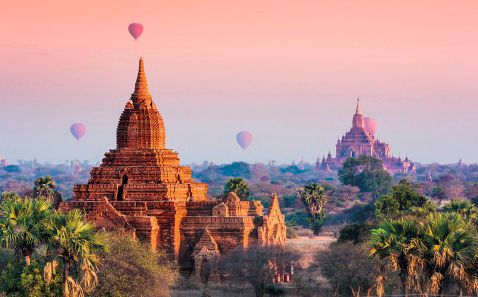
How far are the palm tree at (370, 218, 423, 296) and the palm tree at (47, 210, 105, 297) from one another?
11570 mm

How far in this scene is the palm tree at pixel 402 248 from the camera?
46.2 meters

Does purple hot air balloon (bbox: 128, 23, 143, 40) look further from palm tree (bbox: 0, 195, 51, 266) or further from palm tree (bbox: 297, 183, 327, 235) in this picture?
palm tree (bbox: 0, 195, 51, 266)

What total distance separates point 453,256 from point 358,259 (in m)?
16.5

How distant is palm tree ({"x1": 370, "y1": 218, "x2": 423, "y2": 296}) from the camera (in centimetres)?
4625

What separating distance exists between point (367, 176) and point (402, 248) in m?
127

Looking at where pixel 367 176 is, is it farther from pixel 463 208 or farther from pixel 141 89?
pixel 141 89

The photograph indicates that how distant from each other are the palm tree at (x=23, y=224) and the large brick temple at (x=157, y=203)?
1382 centimetres

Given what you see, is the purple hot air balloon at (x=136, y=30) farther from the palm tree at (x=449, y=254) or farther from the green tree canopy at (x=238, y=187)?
the palm tree at (x=449, y=254)

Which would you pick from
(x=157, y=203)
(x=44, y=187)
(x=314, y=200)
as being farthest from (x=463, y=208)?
(x=314, y=200)

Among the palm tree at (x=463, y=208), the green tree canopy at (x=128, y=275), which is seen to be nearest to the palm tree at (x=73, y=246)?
the green tree canopy at (x=128, y=275)

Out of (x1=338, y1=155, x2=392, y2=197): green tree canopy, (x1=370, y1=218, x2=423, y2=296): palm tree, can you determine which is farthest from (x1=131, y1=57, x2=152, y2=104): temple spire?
(x1=338, y1=155, x2=392, y2=197): green tree canopy

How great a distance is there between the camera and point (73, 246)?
160 feet

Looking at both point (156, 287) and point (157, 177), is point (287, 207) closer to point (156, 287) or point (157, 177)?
point (157, 177)

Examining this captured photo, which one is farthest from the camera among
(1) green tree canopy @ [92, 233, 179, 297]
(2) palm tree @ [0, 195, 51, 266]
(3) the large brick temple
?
(3) the large brick temple
